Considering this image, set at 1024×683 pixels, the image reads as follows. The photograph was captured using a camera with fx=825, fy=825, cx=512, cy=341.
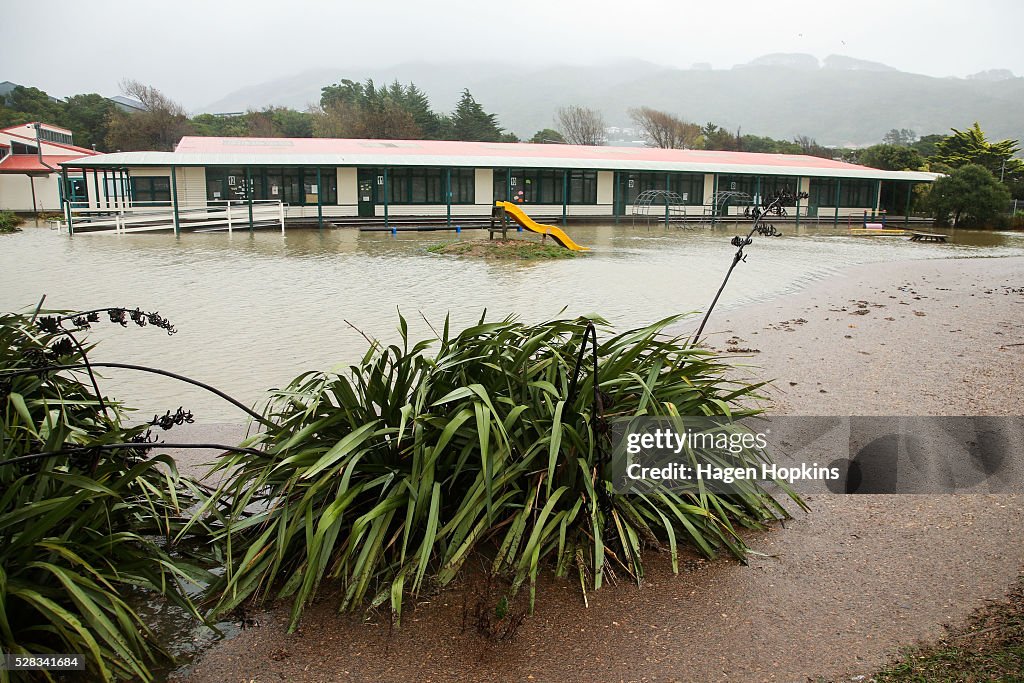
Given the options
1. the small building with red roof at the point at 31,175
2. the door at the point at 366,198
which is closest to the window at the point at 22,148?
the small building with red roof at the point at 31,175

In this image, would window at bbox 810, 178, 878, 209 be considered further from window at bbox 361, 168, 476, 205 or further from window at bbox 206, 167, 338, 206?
window at bbox 206, 167, 338, 206

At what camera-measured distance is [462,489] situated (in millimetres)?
Answer: 3662

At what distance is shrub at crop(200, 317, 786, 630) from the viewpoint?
3.21m

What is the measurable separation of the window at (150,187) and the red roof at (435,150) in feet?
5.02

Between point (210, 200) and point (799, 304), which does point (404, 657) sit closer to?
point (799, 304)

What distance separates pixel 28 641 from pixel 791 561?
297cm

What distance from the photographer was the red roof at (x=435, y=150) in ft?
111

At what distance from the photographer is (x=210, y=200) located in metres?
30.9

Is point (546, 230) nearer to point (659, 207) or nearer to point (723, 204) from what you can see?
point (659, 207)

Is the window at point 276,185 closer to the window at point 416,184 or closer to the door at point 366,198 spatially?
the door at point 366,198

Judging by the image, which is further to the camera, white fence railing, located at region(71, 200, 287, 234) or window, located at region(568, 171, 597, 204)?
window, located at region(568, 171, 597, 204)

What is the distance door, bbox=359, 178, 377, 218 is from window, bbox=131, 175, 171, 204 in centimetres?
713

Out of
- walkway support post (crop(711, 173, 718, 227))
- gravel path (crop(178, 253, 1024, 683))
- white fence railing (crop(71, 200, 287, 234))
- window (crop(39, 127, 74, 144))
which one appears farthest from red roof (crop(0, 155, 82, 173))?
gravel path (crop(178, 253, 1024, 683))

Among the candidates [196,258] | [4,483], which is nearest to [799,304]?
[4,483]
